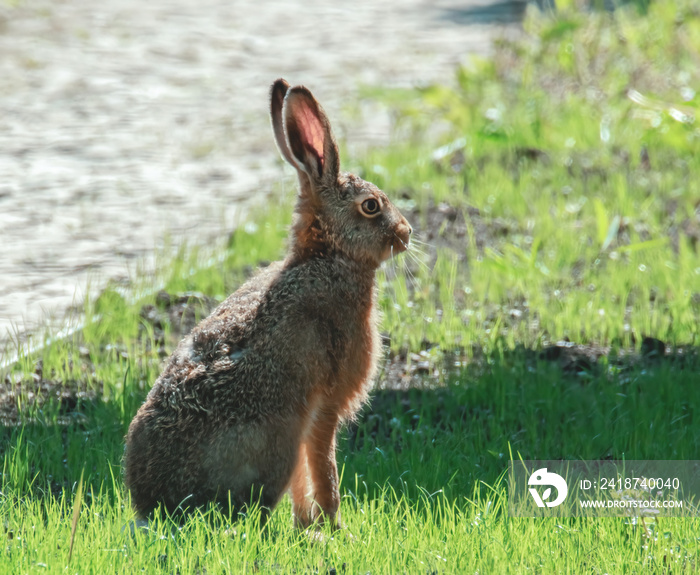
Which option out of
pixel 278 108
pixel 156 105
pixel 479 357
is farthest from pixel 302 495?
pixel 156 105

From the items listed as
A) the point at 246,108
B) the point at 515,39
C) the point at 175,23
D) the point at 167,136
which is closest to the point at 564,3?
the point at 515,39

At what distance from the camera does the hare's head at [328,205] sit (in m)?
4.25

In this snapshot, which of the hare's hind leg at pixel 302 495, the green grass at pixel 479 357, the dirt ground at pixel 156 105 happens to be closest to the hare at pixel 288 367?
the hare's hind leg at pixel 302 495

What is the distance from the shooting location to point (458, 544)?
150 inches

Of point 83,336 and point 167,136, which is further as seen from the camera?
point 167,136

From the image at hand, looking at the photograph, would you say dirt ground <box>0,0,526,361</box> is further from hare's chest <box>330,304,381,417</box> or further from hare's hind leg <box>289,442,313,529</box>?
hare's chest <box>330,304,381,417</box>

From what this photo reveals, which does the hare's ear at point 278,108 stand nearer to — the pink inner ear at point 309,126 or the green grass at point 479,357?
the pink inner ear at point 309,126

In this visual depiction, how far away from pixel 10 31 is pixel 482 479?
1078 centimetres

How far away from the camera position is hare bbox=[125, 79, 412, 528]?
379 centimetres

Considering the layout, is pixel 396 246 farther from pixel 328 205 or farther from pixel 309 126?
pixel 309 126

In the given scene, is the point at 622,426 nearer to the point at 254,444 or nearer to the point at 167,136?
the point at 254,444

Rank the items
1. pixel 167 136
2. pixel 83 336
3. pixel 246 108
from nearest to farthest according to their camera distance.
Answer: pixel 83 336
pixel 167 136
pixel 246 108

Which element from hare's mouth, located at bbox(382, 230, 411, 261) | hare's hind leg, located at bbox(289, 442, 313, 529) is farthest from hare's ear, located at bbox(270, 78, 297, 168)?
hare's hind leg, located at bbox(289, 442, 313, 529)

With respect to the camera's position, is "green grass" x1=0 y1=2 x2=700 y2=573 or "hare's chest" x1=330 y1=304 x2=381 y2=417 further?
"hare's chest" x1=330 y1=304 x2=381 y2=417
